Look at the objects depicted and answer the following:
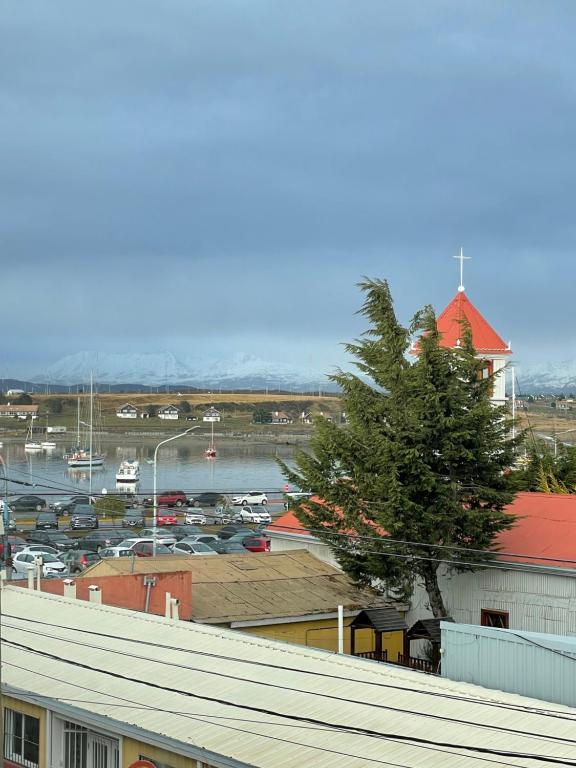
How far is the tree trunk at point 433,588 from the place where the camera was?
27.5 meters

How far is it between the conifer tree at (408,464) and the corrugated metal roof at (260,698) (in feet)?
23.4

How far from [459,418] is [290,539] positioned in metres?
7.94

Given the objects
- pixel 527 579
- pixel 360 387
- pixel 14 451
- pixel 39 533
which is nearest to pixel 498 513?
pixel 527 579

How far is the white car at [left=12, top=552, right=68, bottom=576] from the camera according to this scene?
45750mm

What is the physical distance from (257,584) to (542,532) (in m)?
7.28

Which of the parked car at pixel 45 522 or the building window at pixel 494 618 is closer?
the building window at pixel 494 618

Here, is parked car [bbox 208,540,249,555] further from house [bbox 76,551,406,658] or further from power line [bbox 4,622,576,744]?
power line [bbox 4,622,576,744]

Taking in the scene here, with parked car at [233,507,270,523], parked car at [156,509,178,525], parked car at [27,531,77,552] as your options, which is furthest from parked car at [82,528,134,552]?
parked car at [233,507,270,523]

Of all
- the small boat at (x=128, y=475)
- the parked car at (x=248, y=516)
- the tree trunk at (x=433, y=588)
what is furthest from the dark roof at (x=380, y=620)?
the small boat at (x=128, y=475)

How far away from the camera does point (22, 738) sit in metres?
19.6

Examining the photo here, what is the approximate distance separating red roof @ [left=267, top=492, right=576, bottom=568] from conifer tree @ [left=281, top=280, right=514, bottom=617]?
0.77 meters

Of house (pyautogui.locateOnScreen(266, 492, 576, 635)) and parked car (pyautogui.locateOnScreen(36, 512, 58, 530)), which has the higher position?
house (pyautogui.locateOnScreen(266, 492, 576, 635))

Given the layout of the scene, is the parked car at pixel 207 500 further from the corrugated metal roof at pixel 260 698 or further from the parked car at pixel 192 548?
the corrugated metal roof at pixel 260 698

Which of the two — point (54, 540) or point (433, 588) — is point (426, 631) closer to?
point (433, 588)
